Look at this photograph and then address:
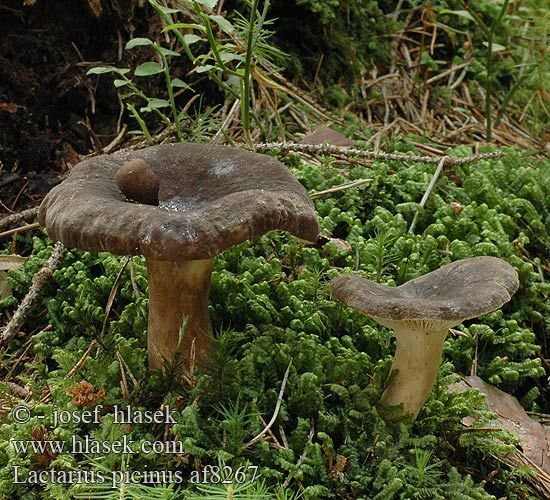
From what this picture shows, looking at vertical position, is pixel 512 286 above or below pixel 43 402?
above

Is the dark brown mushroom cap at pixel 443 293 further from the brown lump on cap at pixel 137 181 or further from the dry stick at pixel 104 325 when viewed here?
the dry stick at pixel 104 325

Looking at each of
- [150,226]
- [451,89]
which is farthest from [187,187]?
[451,89]

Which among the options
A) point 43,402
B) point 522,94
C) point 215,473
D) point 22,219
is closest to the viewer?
point 215,473

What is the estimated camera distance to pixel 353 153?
10.7ft

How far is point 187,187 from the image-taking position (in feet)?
7.04

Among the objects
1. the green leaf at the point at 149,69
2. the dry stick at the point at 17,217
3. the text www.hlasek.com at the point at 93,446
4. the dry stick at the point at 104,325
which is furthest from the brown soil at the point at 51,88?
the text www.hlasek.com at the point at 93,446

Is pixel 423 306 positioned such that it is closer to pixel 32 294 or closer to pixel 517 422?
pixel 517 422

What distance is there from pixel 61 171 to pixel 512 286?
6.90 ft

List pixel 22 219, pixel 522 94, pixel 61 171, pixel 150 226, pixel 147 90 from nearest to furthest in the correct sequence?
pixel 150 226
pixel 22 219
pixel 61 171
pixel 147 90
pixel 522 94

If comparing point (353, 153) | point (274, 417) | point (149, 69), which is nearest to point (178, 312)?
point (274, 417)

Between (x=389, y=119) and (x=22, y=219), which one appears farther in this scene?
(x=389, y=119)

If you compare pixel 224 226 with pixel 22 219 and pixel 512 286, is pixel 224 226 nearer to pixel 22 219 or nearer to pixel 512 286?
pixel 512 286

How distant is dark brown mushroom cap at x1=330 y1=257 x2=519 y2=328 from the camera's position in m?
1.75

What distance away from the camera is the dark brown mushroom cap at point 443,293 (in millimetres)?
1752
